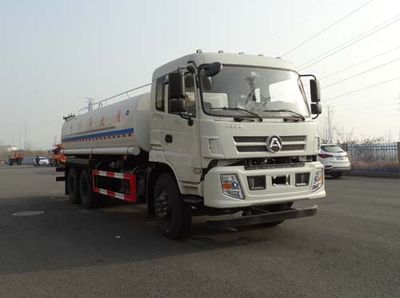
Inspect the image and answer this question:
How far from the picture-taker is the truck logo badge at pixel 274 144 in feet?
23.2

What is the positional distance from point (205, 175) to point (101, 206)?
663cm

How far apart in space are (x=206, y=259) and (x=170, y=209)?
1.55 meters

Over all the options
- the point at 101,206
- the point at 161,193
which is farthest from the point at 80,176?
the point at 161,193

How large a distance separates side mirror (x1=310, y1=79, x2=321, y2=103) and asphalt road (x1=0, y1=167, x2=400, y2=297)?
2.33 metres

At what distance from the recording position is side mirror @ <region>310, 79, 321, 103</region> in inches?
325

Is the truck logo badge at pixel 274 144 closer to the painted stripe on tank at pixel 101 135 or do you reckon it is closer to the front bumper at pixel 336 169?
the painted stripe on tank at pixel 101 135

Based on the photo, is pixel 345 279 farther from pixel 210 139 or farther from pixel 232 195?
pixel 210 139

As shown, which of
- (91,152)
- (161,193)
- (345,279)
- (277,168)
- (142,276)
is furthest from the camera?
(91,152)

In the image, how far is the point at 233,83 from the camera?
24.1 ft

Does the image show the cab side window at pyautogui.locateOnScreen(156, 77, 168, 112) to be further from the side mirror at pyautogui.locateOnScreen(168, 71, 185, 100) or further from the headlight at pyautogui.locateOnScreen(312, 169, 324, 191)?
the headlight at pyautogui.locateOnScreen(312, 169, 324, 191)

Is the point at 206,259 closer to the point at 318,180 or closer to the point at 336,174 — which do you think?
the point at 318,180

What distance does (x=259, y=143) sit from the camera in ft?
23.1

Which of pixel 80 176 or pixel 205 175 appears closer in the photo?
pixel 205 175

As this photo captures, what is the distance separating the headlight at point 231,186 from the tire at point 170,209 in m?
1.07
